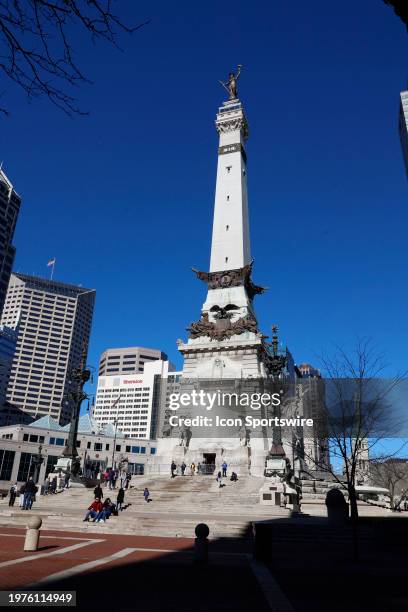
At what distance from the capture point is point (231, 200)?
5447cm

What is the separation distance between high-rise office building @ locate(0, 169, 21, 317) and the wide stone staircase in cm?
10248

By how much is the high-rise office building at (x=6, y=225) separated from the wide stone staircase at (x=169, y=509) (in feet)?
336

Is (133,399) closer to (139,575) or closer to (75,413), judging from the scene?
(75,413)

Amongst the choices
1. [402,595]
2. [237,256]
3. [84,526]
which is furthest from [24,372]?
[402,595]

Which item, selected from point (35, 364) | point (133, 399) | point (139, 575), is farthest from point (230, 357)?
point (35, 364)

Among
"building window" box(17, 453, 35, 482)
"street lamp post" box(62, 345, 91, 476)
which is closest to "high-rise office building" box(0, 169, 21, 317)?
"building window" box(17, 453, 35, 482)

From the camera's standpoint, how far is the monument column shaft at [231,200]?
168 ft

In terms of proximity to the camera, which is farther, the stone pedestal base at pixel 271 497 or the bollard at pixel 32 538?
the stone pedestal base at pixel 271 497

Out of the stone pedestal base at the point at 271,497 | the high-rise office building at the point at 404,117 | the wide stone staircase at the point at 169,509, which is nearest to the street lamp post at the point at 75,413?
the wide stone staircase at the point at 169,509

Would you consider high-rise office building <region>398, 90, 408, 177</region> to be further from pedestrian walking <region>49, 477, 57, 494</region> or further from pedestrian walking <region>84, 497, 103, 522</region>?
pedestrian walking <region>84, 497, 103, 522</region>

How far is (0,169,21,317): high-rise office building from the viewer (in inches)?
4673

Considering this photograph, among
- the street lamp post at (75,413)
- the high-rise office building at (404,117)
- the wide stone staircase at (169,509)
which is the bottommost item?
the wide stone staircase at (169,509)

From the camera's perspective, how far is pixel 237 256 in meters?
50.6

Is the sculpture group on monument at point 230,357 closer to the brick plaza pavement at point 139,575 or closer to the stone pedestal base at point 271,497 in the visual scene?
the stone pedestal base at point 271,497
